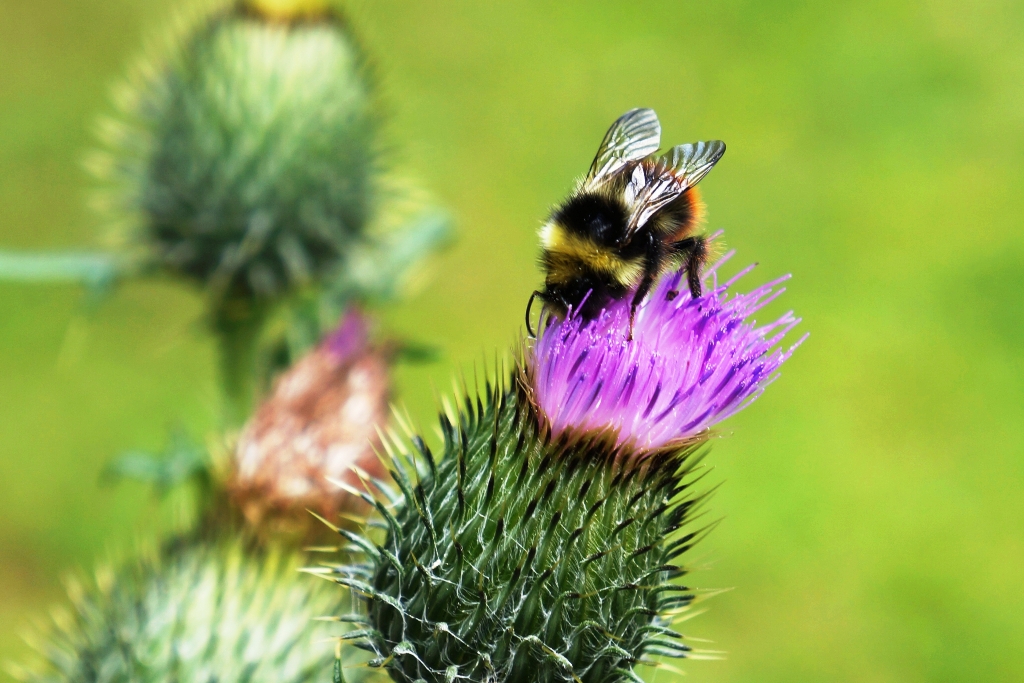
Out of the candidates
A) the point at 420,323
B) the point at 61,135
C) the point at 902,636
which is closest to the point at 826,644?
the point at 902,636

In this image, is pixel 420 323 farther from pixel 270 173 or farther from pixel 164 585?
pixel 164 585

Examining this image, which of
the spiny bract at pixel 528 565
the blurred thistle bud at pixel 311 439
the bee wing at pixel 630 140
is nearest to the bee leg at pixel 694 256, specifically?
the bee wing at pixel 630 140

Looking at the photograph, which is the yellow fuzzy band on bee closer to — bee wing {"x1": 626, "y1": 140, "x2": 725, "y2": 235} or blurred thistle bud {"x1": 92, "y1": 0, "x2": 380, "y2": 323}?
bee wing {"x1": 626, "y1": 140, "x2": 725, "y2": 235}

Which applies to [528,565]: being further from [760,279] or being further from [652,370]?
[760,279]

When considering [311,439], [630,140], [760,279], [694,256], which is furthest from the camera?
[760,279]

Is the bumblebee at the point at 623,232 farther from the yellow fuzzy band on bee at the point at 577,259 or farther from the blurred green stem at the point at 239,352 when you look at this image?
the blurred green stem at the point at 239,352

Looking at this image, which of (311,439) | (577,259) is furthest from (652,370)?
(311,439)
